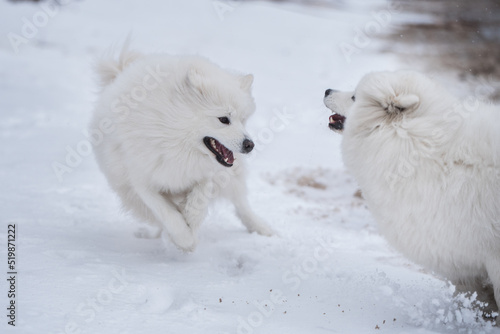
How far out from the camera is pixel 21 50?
13438 mm

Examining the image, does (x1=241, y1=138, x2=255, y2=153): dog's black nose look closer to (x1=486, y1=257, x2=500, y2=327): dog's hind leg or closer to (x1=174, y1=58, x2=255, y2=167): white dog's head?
(x1=174, y1=58, x2=255, y2=167): white dog's head

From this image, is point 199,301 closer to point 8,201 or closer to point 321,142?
point 8,201

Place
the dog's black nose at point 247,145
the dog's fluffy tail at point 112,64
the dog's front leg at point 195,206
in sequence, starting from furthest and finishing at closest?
1. the dog's fluffy tail at point 112,64
2. the dog's front leg at point 195,206
3. the dog's black nose at point 247,145

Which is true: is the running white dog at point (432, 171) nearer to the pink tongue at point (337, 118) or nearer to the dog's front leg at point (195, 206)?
the pink tongue at point (337, 118)

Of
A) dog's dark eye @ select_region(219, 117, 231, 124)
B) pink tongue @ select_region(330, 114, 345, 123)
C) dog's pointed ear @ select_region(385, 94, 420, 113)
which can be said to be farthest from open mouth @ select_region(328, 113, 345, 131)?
dog's dark eye @ select_region(219, 117, 231, 124)

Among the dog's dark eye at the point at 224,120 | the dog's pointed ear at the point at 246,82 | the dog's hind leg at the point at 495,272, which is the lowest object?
the dog's dark eye at the point at 224,120

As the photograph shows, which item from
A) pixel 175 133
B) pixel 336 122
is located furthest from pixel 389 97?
pixel 175 133

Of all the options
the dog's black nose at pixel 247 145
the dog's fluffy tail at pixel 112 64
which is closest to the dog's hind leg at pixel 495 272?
the dog's black nose at pixel 247 145

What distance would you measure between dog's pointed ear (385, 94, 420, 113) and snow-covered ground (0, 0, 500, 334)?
51.7 inches

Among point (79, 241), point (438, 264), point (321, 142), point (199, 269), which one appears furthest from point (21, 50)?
point (438, 264)

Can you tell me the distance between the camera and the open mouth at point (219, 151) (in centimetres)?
388

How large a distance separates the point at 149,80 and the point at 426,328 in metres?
2.73

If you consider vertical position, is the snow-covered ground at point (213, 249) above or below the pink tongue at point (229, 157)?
below

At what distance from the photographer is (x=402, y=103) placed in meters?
3.02
